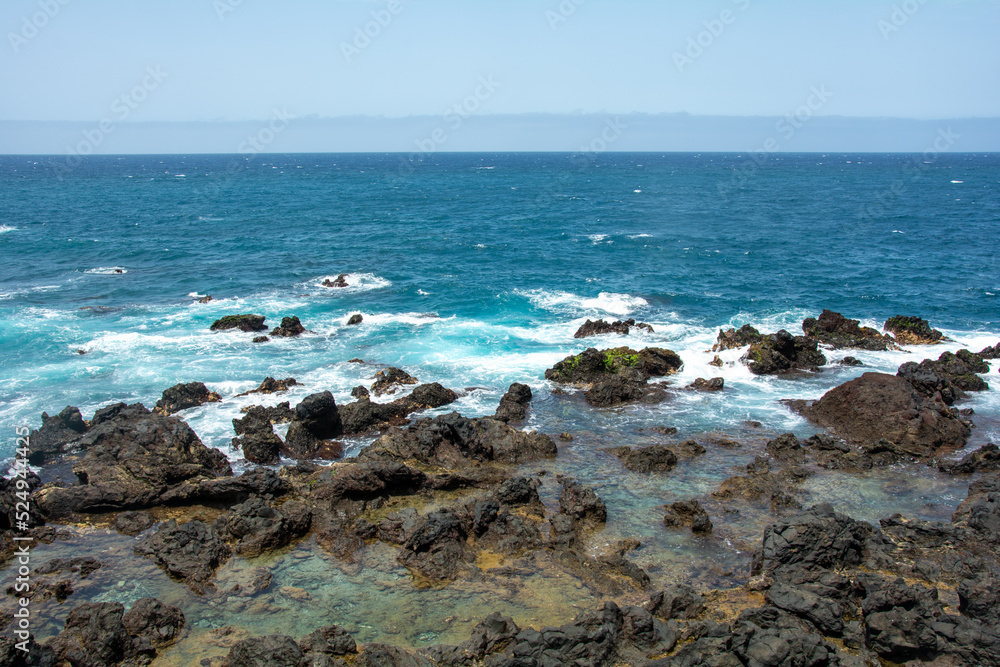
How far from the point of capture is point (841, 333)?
37.1m

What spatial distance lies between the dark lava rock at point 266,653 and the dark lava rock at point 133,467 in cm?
896

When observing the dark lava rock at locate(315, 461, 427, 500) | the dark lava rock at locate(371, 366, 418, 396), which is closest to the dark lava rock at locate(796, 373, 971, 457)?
the dark lava rock at locate(315, 461, 427, 500)

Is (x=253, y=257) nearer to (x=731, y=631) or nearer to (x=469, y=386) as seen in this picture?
(x=469, y=386)

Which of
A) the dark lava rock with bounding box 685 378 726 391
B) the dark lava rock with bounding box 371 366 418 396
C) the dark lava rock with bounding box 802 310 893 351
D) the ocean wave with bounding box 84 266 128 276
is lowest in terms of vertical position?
the dark lava rock with bounding box 685 378 726 391

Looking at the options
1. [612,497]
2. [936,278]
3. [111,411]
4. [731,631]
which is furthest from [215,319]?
[936,278]

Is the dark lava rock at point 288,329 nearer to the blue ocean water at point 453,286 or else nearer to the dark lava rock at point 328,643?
the blue ocean water at point 453,286

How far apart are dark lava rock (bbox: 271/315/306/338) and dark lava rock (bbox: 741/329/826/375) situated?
26.3m

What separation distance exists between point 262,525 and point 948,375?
3128 centimetres

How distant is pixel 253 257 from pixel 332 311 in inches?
900

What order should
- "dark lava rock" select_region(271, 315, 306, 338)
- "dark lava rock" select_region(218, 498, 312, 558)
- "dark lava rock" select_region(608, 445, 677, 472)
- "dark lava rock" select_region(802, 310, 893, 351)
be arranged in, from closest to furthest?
"dark lava rock" select_region(218, 498, 312, 558)
"dark lava rock" select_region(608, 445, 677, 472)
"dark lava rock" select_region(802, 310, 893, 351)
"dark lava rock" select_region(271, 315, 306, 338)

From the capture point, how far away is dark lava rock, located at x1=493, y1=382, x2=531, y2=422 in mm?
26806

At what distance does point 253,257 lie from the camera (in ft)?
206

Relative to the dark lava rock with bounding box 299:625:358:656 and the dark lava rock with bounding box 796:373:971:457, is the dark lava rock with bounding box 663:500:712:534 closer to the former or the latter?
the dark lava rock with bounding box 796:373:971:457

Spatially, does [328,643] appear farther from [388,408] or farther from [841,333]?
[841,333]
